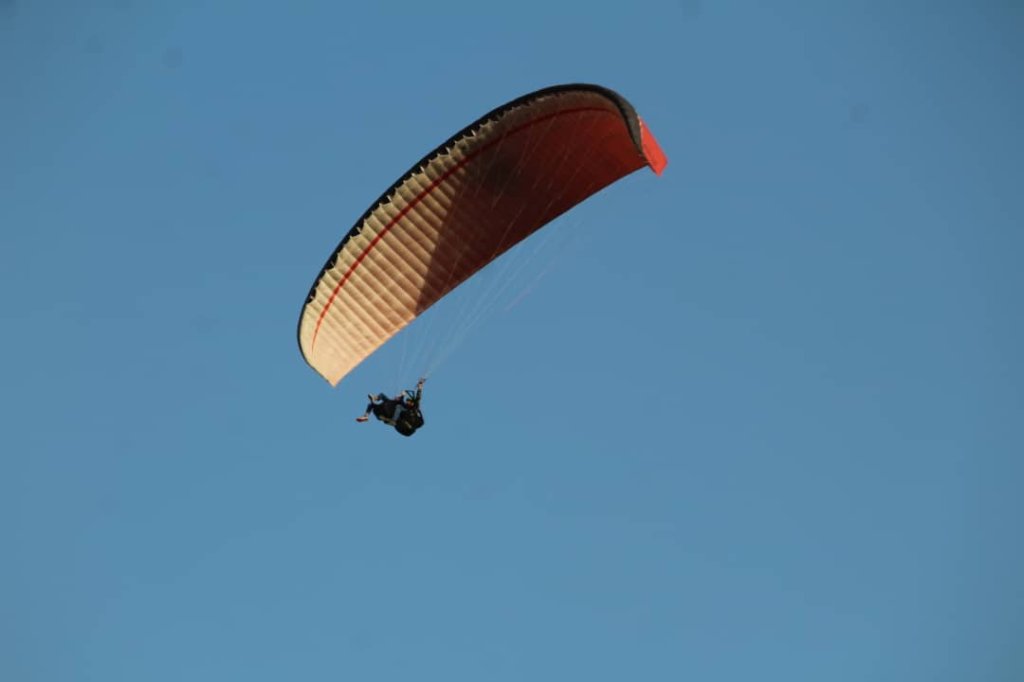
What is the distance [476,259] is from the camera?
97.8 ft

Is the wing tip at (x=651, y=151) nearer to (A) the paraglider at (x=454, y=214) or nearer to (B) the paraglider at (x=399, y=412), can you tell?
(A) the paraglider at (x=454, y=214)

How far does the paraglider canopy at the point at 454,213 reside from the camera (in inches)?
1089

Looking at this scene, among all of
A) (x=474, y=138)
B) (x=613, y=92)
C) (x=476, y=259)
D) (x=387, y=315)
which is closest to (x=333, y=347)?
(x=387, y=315)

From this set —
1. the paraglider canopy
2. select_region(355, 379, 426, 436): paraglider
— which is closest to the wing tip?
the paraglider canopy

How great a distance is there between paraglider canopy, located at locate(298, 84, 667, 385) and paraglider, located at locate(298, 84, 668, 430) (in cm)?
2

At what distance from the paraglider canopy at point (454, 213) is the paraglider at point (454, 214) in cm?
2

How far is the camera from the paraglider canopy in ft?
90.8

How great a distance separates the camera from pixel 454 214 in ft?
95.3

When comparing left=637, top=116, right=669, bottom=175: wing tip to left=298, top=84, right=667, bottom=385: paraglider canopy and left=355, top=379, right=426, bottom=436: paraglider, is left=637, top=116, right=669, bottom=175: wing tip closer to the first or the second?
left=298, top=84, right=667, bottom=385: paraglider canopy

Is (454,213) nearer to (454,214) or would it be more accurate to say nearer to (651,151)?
(454,214)

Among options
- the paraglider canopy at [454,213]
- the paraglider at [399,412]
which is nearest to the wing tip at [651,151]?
the paraglider canopy at [454,213]

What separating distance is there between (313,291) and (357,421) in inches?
102

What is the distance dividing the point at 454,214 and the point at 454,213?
0.02m

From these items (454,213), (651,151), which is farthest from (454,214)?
(651,151)
